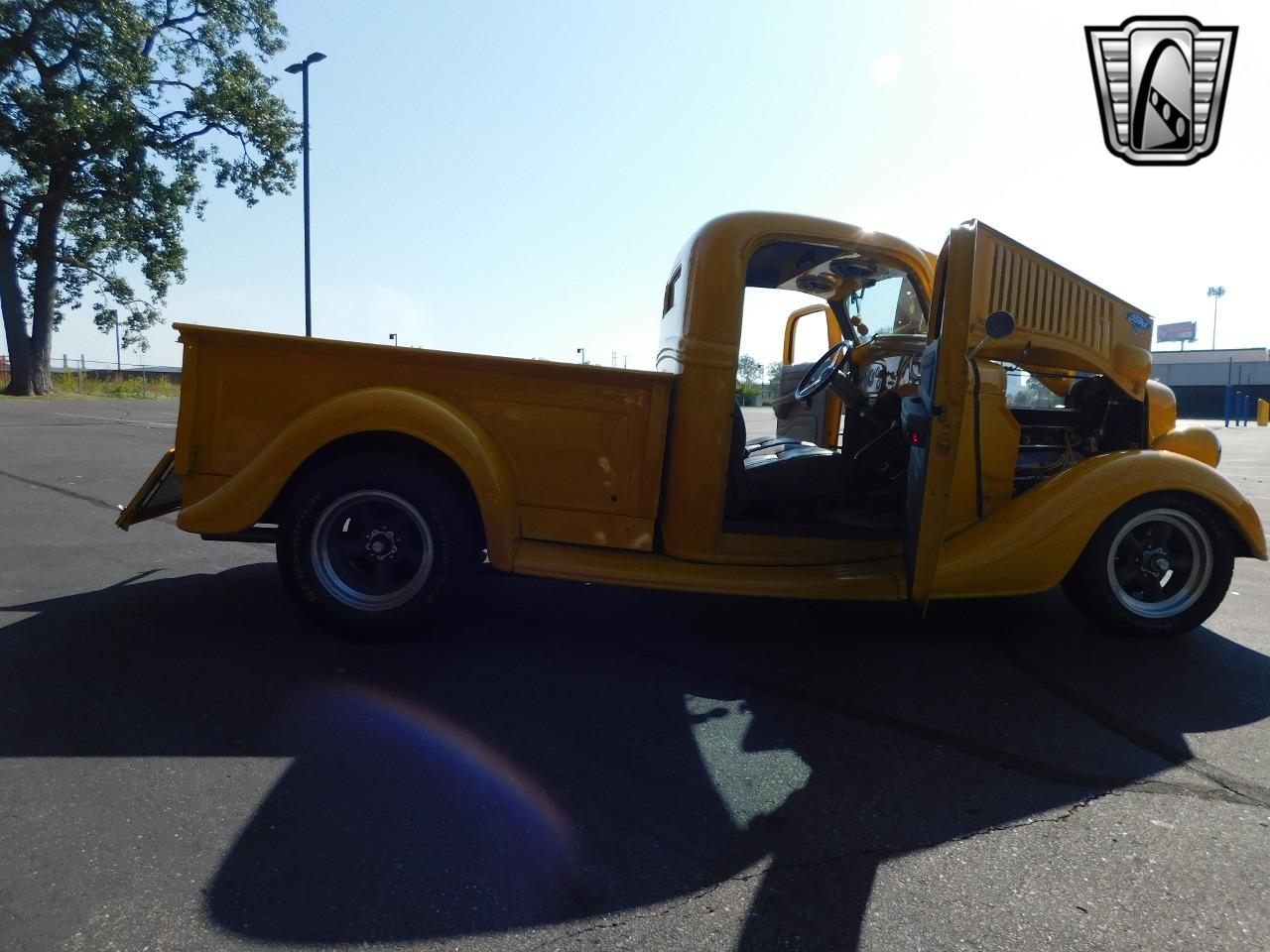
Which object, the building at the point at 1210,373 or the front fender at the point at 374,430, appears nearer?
the front fender at the point at 374,430

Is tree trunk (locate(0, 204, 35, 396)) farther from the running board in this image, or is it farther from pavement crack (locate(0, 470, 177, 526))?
the running board

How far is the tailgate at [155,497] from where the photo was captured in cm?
389

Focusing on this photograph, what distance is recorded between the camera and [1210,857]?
2213 millimetres

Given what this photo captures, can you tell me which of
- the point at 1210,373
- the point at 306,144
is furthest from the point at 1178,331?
the point at 306,144

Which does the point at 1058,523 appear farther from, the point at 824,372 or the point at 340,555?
the point at 340,555

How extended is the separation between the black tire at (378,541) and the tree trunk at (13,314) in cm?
2428

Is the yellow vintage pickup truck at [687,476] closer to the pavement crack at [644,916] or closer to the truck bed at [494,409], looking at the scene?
the truck bed at [494,409]

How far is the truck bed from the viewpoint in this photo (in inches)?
142

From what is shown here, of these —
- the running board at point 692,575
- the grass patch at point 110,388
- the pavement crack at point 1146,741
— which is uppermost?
the grass patch at point 110,388

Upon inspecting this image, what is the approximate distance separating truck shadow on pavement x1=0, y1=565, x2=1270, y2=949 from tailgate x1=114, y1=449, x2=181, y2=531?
0.47 meters

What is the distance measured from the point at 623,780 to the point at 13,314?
26.2 metres

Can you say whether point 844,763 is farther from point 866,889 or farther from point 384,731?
point 384,731

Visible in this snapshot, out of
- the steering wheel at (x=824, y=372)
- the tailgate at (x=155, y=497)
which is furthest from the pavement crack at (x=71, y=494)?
the steering wheel at (x=824, y=372)

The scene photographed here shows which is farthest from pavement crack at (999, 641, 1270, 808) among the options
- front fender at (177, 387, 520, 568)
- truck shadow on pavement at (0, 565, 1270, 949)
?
front fender at (177, 387, 520, 568)
